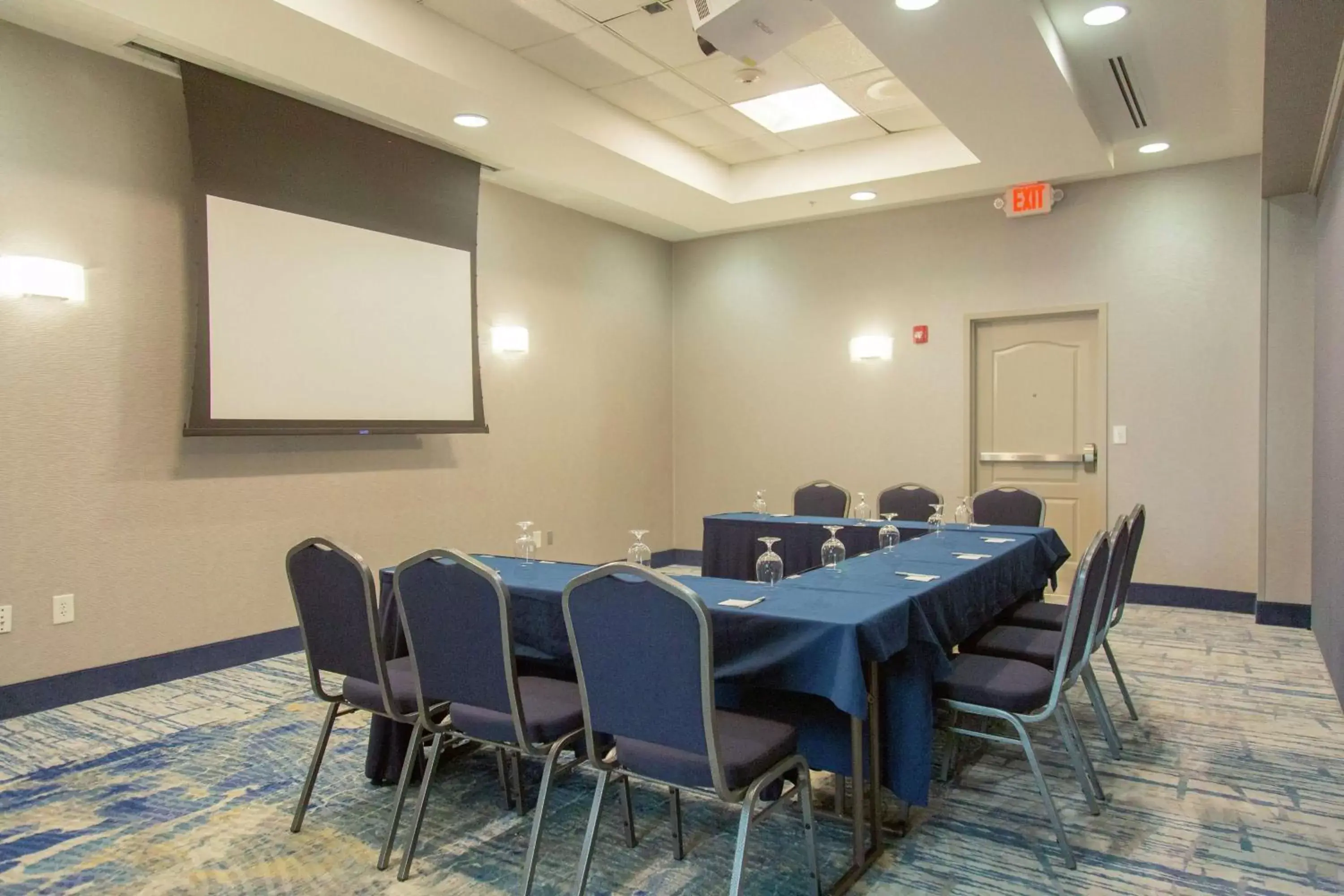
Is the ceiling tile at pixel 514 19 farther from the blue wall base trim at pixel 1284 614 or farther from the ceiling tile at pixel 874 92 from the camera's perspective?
the blue wall base trim at pixel 1284 614

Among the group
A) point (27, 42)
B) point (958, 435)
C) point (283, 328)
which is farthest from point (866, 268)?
point (27, 42)

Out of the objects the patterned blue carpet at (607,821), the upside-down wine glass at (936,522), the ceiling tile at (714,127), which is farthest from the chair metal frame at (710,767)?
the ceiling tile at (714,127)

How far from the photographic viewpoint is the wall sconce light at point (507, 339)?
6.14 metres

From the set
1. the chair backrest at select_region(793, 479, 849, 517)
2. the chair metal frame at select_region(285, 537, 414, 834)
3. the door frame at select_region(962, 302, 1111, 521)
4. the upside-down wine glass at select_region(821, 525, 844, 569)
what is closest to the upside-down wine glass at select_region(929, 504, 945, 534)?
the chair backrest at select_region(793, 479, 849, 517)

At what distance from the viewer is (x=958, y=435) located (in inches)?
261

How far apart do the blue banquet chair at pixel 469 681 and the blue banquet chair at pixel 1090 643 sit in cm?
155

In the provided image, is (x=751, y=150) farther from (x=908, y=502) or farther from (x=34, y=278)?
(x=34, y=278)

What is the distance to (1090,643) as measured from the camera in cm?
289

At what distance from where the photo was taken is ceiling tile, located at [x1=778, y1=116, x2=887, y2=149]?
18.4ft

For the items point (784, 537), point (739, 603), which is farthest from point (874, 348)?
point (739, 603)

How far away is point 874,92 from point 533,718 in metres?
4.14

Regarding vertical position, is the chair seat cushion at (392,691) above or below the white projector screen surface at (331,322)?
below

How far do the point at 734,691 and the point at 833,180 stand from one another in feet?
14.6

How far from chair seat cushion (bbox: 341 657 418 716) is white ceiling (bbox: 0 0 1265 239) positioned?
8.50 feet
